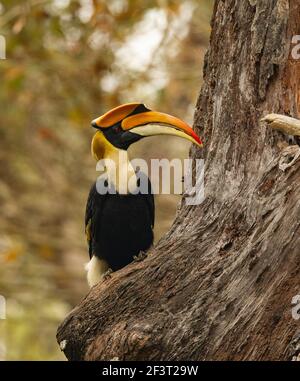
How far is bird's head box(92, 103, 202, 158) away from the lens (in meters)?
3.78

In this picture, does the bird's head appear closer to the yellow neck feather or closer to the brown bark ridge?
the yellow neck feather

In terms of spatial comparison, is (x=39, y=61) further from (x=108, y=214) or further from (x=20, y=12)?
(x=108, y=214)

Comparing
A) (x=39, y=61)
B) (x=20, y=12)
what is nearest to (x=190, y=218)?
(x=20, y=12)

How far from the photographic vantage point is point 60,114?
823 cm

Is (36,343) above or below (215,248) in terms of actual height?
below

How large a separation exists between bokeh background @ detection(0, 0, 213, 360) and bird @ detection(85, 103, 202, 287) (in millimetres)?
2328

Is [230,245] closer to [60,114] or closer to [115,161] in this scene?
[115,161]

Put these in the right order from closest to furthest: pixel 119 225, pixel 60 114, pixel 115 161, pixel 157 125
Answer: pixel 157 125
pixel 115 161
pixel 119 225
pixel 60 114

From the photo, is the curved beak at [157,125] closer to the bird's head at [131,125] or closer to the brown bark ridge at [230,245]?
the bird's head at [131,125]

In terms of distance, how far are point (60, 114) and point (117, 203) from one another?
4095 millimetres

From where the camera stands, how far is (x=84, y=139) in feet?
26.8

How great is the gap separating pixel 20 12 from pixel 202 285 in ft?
12.2

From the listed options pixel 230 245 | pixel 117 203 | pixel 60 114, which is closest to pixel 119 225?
pixel 117 203

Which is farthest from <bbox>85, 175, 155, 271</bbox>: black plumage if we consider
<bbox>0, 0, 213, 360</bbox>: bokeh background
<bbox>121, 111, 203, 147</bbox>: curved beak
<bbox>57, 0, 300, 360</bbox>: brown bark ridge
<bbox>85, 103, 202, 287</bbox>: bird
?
<bbox>0, 0, 213, 360</bbox>: bokeh background
